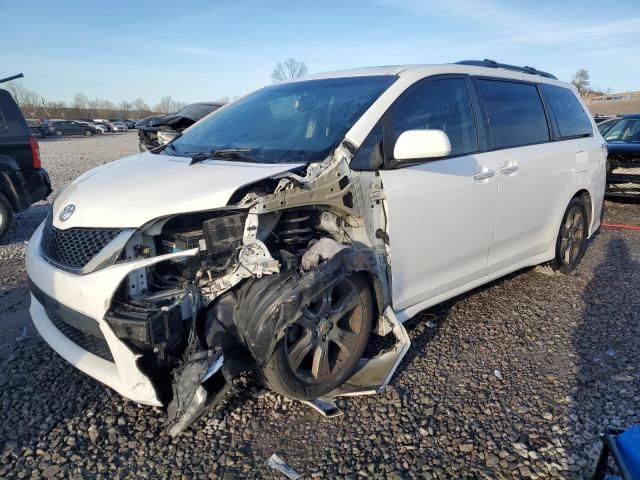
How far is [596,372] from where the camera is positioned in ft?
10.1

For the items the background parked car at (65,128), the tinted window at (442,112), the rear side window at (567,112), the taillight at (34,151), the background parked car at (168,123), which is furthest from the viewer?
the background parked car at (65,128)

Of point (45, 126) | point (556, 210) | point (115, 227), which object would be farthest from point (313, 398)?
point (45, 126)

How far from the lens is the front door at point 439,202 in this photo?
2.91 metres

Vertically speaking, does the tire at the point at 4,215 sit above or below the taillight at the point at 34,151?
below

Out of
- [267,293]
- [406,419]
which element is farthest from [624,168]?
[267,293]

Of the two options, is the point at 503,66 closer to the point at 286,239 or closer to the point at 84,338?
the point at 286,239

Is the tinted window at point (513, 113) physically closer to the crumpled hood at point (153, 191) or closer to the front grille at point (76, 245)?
the crumpled hood at point (153, 191)

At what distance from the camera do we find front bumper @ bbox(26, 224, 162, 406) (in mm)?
2279

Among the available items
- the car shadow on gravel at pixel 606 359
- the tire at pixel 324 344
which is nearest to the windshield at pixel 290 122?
the tire at pixel 324 344

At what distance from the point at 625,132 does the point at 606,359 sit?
25.7ft

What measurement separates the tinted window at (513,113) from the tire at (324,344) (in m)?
1.78

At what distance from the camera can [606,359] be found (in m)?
3.22

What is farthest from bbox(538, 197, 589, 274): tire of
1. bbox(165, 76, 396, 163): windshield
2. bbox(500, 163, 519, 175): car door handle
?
bbox(165, 76, 396, 163): windshield

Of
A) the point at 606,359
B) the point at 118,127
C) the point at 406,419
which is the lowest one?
the point at 118,127
